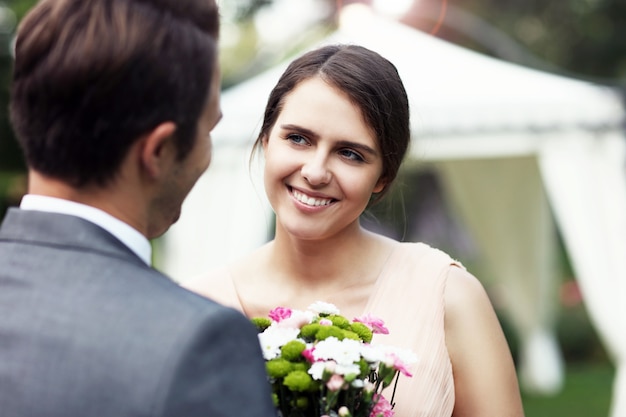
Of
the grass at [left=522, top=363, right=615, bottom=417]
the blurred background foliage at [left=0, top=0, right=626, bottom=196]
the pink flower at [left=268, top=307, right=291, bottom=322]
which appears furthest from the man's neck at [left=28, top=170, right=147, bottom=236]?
A: the blurred background foliage at [left=0, top=0, right=626, bottom=196]

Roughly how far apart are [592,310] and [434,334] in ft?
21.9

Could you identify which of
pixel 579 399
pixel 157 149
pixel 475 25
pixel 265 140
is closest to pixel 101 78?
pixel 157 149

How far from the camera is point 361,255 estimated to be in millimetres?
3145

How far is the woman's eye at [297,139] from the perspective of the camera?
2.93m

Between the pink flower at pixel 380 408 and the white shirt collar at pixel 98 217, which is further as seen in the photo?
the pink flower at pixel 380 408

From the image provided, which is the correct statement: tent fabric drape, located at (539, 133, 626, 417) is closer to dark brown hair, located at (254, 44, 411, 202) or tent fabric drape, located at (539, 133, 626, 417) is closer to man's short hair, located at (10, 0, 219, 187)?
dark brown hair, located at (254, 44, 411, 202)

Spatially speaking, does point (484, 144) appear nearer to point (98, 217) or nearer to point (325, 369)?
point (325, 369)

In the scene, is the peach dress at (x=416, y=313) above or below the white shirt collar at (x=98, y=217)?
below

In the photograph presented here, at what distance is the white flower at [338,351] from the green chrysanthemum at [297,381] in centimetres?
5

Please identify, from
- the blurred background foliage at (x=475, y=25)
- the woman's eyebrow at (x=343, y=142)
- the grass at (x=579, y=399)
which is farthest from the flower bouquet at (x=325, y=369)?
the blurred background foliage at (x=475, y=25)

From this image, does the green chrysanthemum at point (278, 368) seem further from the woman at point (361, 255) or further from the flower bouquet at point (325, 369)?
the woman at point (361, 255)

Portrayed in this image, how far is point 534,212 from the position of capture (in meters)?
11.8

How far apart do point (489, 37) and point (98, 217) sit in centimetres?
1497

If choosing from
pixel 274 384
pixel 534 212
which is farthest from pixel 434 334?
pixel 534 212
